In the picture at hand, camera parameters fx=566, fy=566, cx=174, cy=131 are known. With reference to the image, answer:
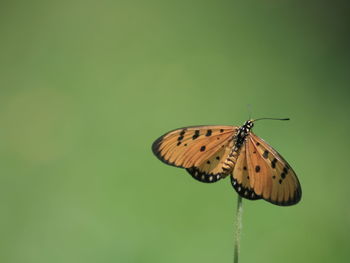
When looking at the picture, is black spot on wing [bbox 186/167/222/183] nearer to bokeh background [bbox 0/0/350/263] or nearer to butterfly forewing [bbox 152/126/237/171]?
butterfly forewing [bbox 152/126/237/171]

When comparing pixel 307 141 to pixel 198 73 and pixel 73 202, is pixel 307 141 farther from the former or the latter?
pixel 73 202

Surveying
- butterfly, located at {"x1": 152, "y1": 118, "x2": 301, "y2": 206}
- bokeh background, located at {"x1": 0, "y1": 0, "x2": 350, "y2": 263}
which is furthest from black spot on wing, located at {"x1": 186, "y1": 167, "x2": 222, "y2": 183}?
bokeh background, located at {"x1": 0, "y1": 0, "x2": 350, "y2": 263}

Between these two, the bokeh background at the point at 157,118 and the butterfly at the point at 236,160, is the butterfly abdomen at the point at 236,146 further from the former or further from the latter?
the bokeh background at the point at 157,118

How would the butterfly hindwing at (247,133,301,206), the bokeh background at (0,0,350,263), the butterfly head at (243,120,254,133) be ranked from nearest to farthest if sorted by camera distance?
the butterfly hindwing at (247,133,301,206), the butterfly head at (243,120,254,133), the bokeh background at (0,0,350,263)

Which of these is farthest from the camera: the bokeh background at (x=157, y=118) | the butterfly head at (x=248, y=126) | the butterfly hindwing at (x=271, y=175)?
the bokeh background at (x=157, y=118)

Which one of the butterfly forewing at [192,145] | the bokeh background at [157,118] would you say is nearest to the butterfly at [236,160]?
the butterfly forewing at [192,145]

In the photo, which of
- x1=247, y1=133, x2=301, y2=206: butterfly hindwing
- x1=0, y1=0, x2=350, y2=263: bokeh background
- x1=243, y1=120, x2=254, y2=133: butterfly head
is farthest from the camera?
x1=0, y1=0, x2=350, y2=263: bokeh background
